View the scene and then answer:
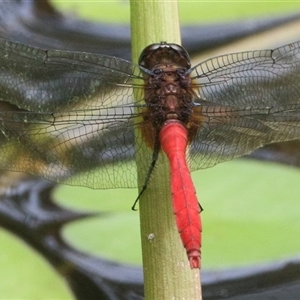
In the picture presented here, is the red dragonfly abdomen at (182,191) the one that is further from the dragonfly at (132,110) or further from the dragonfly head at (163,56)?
the dragonfly head at (163,56)

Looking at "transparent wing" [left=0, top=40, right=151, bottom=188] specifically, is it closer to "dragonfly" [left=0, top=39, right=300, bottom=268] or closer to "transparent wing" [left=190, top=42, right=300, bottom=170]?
"dragonfly" [left=0, top=39, right=300, bottom=268]

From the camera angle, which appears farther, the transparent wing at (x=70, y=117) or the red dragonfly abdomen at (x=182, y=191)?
the transparent wing at (x=70, y=117)

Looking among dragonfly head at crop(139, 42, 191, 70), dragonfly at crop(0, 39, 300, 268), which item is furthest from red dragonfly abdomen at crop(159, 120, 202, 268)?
dragonfly head at crop(139, 42, 191, 70)

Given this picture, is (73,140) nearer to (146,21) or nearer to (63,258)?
(146,21)

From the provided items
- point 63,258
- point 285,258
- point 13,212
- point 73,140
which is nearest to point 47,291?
point 63,258

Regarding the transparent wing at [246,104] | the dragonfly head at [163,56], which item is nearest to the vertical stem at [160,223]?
the dragonfly head at [163,56]

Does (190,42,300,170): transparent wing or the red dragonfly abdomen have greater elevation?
(190,42,300,170): transparent wing
